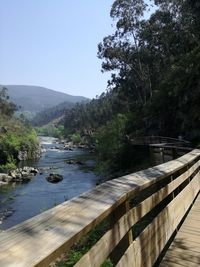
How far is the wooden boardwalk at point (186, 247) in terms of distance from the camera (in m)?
4.46

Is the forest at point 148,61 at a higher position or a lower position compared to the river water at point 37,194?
higher

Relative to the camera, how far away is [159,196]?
14.0 feet

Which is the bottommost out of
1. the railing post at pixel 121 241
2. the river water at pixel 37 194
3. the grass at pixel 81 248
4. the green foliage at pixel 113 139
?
the river water at pixel 37 194

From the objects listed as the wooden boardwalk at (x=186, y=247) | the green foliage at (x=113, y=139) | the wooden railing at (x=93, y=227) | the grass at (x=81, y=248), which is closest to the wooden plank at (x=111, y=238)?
the wooden railing at (x=93, y=227)

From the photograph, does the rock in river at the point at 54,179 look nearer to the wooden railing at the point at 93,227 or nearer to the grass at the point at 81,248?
the grass at the point at 81,248

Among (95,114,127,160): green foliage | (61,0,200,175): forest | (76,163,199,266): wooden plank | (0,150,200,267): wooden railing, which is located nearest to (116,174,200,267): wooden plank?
(0,150,200,267): wooden railing

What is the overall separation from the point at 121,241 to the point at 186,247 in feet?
7.56

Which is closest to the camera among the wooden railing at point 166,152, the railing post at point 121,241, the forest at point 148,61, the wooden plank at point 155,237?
the railing post at point 121,241

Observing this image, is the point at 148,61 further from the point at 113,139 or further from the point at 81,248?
the point at 81,248

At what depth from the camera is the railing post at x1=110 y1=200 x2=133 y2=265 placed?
2924 mm

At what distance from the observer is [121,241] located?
3.04m

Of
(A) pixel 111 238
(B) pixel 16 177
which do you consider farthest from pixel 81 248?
(B) pixel 16 177

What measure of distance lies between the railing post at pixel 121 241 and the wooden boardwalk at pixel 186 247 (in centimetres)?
151

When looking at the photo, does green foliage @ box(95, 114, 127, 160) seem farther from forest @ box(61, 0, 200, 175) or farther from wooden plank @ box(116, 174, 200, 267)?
wooden plank @ box(116, 174, 200, 267)
